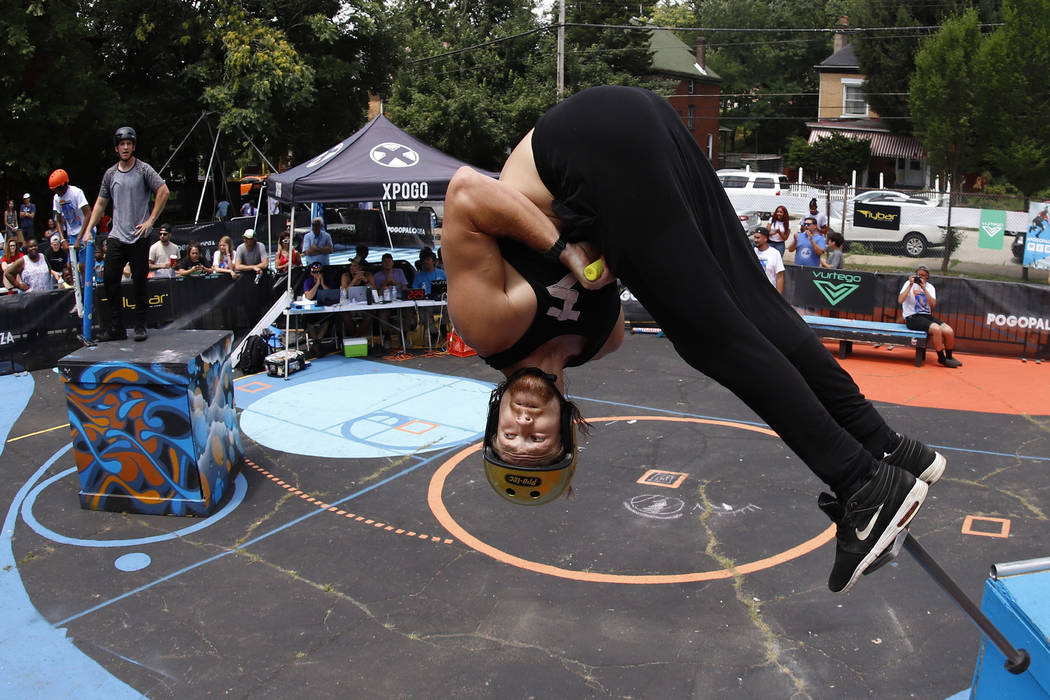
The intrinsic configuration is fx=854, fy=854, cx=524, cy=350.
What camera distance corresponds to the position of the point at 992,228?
18797 mm

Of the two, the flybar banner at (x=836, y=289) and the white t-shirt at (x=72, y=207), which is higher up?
the white t-shirt at (x=72, y=207)

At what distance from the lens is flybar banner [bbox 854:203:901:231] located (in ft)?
68.3

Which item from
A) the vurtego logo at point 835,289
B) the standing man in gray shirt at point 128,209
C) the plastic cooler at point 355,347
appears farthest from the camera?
the vurtego logo at point 835,289

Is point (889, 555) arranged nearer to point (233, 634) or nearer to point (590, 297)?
point (590, 297)

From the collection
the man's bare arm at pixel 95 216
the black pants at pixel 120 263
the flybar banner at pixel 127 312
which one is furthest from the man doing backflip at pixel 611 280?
the flybar banner at pixel 127 312

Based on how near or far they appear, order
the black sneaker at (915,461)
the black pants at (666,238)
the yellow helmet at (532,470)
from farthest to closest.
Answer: the black sneaker at (915,461) → the yellow helmet at (532,470) → the black pants at (666,238)

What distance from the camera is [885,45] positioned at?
123 ft

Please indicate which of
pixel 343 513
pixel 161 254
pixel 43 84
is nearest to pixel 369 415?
pixel 343 513

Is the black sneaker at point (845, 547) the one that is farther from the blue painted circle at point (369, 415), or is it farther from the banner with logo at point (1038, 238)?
the banner with logo at point (1038, 238)

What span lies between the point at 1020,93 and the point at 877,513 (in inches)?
874

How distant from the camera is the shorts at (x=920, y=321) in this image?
13133mm

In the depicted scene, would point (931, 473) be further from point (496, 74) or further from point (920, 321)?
point (496, 74)

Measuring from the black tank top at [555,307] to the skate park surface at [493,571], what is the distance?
2.32ft

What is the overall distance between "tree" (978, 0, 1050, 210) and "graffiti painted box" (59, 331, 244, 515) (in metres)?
20.1
